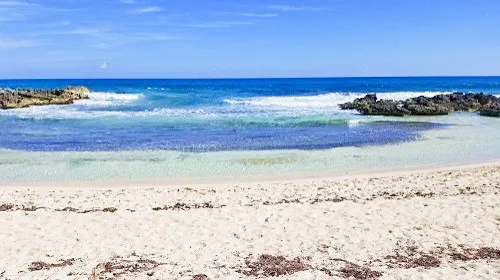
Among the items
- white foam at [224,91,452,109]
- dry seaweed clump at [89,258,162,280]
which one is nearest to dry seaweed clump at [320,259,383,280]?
dry seaweed clump at [89,258,162,280]

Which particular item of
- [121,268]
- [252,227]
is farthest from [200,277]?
[252,227]

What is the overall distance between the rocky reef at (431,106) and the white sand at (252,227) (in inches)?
834

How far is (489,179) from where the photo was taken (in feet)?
42.1

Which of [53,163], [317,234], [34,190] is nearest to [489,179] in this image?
[317,234]

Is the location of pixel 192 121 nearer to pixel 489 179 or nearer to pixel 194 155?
pixel 194 155

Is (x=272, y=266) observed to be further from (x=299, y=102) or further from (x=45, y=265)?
(x=299, y=102)

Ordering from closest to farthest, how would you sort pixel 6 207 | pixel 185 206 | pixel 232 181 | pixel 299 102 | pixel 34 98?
pixel 6 207 < pixel 185 206 < pixel 232 181 < pixel 34 98 < pixel 299 102

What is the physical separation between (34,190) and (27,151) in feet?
21.2

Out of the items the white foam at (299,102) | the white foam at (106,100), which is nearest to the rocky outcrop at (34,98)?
the white foam at (106,100)

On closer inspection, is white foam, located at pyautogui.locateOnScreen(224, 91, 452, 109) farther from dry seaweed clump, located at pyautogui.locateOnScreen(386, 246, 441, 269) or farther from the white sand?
dry seaweed clump, located at pyautogui.locateOnScreen(386, 246, 441, 269)

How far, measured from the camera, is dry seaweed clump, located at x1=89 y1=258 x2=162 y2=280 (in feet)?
22.4

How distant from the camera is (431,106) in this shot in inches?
1368

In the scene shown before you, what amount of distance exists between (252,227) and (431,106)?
2863 cm

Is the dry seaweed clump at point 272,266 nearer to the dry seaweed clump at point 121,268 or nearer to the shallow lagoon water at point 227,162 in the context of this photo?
the dry seaweed clump at point 121,268
